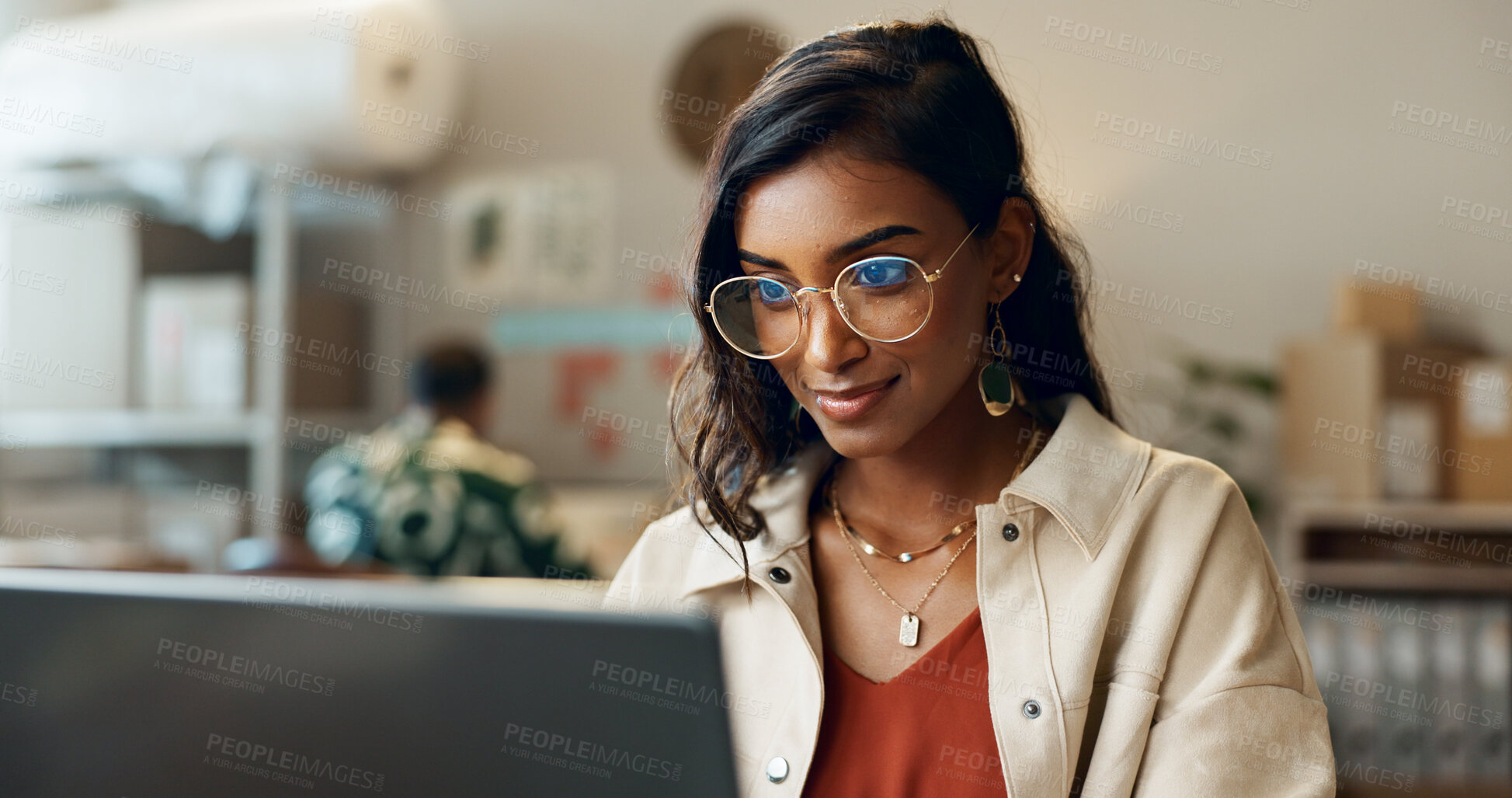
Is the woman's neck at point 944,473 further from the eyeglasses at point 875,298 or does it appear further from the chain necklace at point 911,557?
the eyeglasses at point 875,298

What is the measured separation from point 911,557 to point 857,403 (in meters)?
0.20

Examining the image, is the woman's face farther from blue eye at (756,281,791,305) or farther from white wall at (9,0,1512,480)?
white wall at (9,0,1512,480)

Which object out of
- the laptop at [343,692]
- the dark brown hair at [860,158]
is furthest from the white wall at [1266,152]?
the laptop at [343,692]

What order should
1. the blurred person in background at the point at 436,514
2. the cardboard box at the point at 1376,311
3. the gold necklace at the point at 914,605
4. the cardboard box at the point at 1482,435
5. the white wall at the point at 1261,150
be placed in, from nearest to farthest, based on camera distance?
1. the gold necklace at the point at 914,605
2. the blurred person in background at the point at 436,514
3. the cardboard box at the point at 1482,435
4. the cardboard box at the point at 1376,311
5. the white wall at the point at 1261,150

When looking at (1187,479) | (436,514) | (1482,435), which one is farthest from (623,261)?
(1187,479)

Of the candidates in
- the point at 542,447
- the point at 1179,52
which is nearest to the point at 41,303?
the point at 542,447

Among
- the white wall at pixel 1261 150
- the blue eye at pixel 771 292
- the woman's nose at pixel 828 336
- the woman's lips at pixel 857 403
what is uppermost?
the white wall at pixel 1261 150

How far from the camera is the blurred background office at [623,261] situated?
2805mm

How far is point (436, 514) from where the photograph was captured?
105 inches

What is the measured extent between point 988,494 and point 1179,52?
8.19 ft

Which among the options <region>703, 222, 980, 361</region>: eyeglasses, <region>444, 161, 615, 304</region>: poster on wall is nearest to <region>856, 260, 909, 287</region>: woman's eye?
<region>703, 222, 980, 361</region>: eyeglasses

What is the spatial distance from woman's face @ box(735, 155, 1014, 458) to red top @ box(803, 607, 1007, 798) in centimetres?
20

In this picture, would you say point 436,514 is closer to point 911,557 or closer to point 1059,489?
point 911,557

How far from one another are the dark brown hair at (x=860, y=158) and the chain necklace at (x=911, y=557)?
0.23 feet
